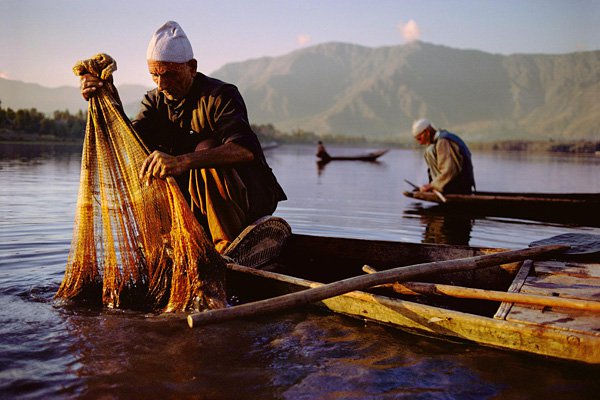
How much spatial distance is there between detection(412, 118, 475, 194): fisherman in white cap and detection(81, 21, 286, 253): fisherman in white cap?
20.9 feet

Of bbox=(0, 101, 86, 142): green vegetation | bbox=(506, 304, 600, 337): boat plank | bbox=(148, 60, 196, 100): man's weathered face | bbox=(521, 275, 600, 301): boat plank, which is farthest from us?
bbox=(0, 101, 86, 142): green vegetation

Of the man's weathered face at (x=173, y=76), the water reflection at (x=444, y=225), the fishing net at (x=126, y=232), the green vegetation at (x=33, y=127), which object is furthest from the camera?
the green vegetation at (x=33, y=127)

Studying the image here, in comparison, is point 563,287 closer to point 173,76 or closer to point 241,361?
point 241,361

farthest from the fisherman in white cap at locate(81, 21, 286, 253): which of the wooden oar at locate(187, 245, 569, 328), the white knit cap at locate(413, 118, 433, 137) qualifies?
the white knit cap at locate(413, 118, 433, 137)

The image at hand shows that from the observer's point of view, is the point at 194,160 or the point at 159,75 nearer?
the point at 194,160

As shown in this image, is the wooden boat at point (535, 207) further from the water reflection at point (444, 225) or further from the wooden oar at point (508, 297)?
the wooden oar at point (508, 297)

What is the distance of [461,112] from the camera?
199 m

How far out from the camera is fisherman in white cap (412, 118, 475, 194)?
1020 cm

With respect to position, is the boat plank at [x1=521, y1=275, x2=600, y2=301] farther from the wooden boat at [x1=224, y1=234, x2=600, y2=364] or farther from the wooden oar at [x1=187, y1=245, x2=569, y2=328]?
the wooden oar at [x1=187, y1=245, x2=569, y2=328]

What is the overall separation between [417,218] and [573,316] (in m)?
7.26

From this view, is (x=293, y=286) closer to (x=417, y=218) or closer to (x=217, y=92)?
(x=217, y=92)

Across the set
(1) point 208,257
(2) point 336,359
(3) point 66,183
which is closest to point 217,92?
(1) point 208,257

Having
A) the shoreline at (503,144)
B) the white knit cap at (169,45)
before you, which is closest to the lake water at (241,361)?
the white knit cap at (169,45)

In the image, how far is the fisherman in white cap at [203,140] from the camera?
145 inches
